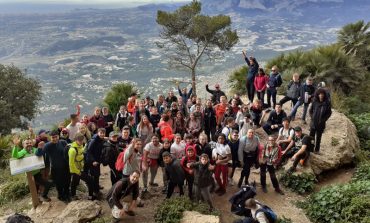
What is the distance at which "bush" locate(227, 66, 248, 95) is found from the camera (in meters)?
18.4

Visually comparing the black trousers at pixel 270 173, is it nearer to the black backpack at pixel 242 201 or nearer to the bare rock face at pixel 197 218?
the bare rock face at pixel 197 218

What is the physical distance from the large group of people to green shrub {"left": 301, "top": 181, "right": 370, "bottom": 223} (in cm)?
83

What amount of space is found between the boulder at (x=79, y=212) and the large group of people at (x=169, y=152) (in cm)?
51

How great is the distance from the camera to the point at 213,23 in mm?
22797

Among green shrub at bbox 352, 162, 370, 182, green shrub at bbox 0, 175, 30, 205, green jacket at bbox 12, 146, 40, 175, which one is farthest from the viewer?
green shrub at bbox 352, 162, 370, 182

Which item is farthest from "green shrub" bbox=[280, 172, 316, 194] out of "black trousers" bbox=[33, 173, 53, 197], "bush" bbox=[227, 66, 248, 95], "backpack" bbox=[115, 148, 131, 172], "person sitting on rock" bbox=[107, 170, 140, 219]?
"bush" bbox=[227, 66, 248, 95]

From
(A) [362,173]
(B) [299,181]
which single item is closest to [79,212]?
(B) [299,181]

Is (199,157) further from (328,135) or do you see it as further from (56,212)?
(328,135)

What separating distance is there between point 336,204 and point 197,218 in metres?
3.11

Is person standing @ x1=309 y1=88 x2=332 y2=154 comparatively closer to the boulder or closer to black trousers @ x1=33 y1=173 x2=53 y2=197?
the boulder

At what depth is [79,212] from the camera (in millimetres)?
7152

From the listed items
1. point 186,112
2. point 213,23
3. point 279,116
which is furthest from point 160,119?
point 213,23

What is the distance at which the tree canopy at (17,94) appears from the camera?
2339cm

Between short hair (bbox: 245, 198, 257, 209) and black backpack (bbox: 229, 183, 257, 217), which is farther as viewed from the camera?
black backpack (bbox: 229, 183, 257, 217)
